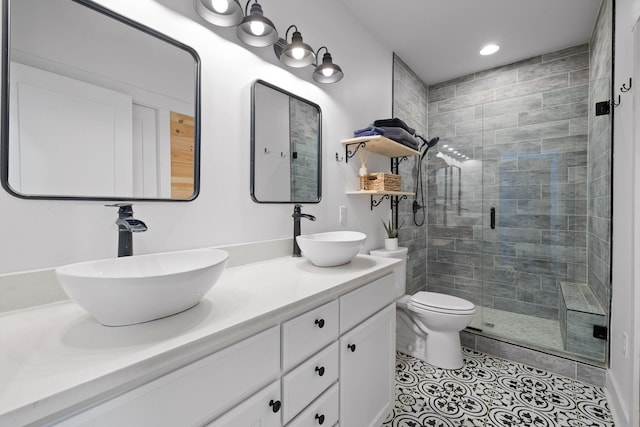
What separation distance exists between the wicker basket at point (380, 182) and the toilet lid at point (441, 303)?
34.5 inches

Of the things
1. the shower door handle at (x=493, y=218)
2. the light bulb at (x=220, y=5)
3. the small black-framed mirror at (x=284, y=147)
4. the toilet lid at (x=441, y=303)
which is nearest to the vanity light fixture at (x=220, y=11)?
the light bulb at (x=220, y=5)

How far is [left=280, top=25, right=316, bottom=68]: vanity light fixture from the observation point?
55.3 inches

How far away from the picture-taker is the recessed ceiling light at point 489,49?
2.50 metres

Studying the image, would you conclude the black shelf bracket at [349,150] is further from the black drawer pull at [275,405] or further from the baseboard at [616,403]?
the baseboard at [616,403]

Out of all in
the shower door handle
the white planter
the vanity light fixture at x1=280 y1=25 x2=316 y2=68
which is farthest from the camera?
the shower door handle

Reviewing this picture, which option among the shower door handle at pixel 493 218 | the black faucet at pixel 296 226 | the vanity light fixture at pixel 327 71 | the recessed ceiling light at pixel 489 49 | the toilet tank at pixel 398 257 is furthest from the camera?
the shower door handle at pixel 493 218

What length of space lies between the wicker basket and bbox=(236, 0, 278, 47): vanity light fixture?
44.4 inches

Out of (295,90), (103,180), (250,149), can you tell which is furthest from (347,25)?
(103,180)

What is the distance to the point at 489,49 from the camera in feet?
8.36

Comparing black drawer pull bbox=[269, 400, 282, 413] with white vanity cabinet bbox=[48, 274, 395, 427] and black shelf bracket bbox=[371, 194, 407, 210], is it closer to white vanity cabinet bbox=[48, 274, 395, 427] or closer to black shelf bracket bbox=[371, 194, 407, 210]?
white vanity cabinet bbox=[48, 274, 395, 427]

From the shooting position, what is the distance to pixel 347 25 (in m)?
2.00

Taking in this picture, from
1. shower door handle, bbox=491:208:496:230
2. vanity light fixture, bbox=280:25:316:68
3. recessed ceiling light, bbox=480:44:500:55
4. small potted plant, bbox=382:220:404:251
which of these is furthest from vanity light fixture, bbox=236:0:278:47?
shower door handle, bbox=491:208:496:230

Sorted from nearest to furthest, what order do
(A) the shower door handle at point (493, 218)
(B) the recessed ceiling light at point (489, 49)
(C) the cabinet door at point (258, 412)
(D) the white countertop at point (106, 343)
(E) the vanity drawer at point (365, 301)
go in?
(D) the white countertop at point (106, 343) < (C) the cabinet door at point (258, 412) < (E) the vanity drawer at point (365, 301) < (B) the recessed ceiling light at point (489, 49) < (A) the shower door handle at point (493, 218)

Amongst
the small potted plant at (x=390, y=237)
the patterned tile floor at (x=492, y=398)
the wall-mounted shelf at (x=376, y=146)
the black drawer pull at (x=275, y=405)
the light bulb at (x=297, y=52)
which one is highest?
the light bulb at (x=297, y=52)
